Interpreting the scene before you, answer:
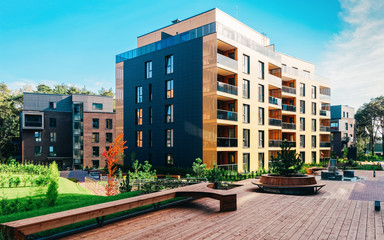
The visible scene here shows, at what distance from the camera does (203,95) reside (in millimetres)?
27844

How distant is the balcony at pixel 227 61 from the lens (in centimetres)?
2728

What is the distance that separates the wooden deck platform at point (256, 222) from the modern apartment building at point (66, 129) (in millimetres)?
44878

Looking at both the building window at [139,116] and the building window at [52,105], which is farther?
the building window at [52,105]

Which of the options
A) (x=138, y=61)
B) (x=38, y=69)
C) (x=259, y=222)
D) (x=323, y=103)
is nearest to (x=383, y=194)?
(x=259, y=222)

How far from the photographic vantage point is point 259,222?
892 cm

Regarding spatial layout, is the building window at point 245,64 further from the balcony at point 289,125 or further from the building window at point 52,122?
the building window at point 52,122

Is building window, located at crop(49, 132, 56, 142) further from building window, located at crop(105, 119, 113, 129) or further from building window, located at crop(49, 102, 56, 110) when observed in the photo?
building window, located at crop(105, 119, 113, 129)

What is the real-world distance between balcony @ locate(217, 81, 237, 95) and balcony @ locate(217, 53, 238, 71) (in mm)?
1934

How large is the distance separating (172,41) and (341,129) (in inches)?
2087

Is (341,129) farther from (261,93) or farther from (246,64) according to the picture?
(246,64)

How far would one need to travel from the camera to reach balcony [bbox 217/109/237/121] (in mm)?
27316

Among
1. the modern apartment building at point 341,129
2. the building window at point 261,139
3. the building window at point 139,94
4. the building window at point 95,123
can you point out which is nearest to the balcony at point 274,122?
the building window at point 261,139

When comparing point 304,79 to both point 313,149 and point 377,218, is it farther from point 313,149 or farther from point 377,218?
point 377,218

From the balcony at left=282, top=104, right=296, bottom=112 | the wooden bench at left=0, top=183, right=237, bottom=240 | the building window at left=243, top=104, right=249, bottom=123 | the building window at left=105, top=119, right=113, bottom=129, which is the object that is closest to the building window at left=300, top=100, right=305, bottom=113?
the balcony at left=282, top=104, right=296, bottom=112
